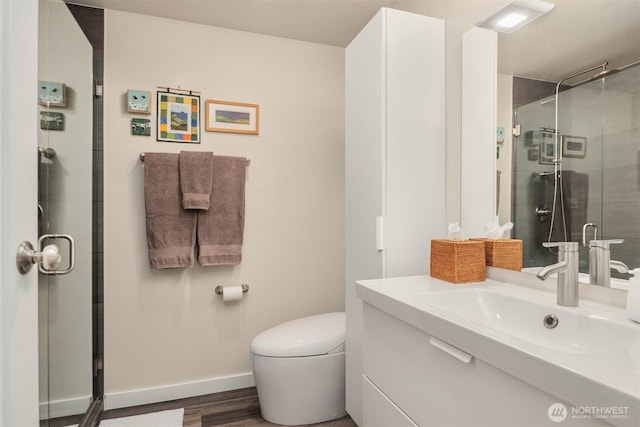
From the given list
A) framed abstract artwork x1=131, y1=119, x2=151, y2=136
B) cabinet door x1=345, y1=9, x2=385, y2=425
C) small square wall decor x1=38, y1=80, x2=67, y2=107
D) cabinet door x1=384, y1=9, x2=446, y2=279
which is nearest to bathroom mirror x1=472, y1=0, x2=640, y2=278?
cabinet door x1=384, y1=9, x2=446, y2=279

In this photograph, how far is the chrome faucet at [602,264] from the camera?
100 centimetres

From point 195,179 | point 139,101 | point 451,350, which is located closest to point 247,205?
point 195,179

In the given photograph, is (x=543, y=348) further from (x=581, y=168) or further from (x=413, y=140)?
(x=413, y=140)

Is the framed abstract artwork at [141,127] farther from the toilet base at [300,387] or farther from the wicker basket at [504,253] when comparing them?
the wicker basket at [504,253]

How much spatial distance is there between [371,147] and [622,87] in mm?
875

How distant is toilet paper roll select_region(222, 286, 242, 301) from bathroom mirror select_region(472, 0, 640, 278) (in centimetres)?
156

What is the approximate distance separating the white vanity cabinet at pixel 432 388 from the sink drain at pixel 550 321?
0.33 meters

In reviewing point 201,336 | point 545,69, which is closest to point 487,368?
point 545,69

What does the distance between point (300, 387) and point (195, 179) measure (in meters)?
1.30

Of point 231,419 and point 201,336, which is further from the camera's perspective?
point 201,336

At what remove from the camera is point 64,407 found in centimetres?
149

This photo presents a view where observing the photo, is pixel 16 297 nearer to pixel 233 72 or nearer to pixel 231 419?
pixel 231 419

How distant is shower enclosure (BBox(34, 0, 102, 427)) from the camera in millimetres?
1271

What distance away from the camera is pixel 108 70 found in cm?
211
